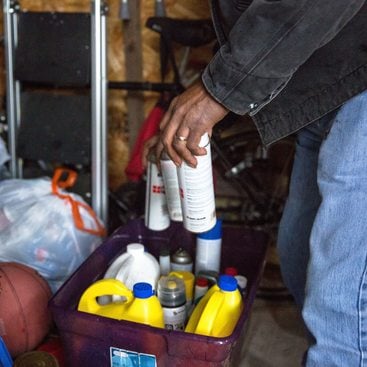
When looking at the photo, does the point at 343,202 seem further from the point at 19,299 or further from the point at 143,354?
the point at 19,299

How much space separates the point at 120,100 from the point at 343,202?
3.91 feet

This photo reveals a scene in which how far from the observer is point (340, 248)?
924mm

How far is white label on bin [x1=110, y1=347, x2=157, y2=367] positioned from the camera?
3.53 ft

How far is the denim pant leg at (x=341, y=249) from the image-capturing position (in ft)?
2.94

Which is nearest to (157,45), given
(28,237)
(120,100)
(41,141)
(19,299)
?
(120,100)

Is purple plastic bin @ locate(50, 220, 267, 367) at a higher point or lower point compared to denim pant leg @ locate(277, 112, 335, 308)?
lower

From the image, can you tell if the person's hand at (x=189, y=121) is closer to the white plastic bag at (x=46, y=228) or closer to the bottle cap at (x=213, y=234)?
the bottle cap at (x=213, y=234)

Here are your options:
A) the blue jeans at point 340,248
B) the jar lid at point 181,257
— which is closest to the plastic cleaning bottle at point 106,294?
the jar lid at point 181,257

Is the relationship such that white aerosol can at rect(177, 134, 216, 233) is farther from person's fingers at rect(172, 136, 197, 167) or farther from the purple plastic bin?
A: the purple plastic bin

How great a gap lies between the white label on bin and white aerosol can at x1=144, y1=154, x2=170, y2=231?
1.34 ft

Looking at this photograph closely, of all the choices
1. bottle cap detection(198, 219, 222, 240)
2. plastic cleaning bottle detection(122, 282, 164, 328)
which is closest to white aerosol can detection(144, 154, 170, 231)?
bottle cap detection(198, 219, 222, 240)

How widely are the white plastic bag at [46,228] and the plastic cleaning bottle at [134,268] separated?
0.24 m

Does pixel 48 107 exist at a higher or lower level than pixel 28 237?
higher

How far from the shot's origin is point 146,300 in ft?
3.61
